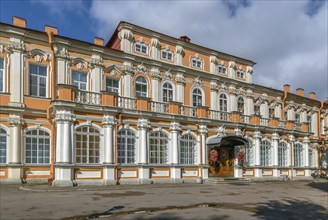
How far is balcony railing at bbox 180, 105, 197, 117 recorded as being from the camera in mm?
23697

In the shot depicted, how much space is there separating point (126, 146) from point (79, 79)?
5247 millimetres

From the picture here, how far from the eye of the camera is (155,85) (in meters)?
24.8

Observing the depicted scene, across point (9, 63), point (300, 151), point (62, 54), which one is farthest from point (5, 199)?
point (300, 151)

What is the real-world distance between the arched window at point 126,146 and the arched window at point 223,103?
10398mm

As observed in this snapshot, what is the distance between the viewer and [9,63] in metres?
19.5

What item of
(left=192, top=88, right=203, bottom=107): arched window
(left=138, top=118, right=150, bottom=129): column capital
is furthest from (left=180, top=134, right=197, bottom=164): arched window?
(left=192, top=88, right=203, bottom=107): arched window

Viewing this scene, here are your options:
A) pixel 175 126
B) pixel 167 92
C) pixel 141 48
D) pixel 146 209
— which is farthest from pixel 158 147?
pixel 146 209

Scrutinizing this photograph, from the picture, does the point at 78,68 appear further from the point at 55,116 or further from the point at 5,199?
the point at 5,199

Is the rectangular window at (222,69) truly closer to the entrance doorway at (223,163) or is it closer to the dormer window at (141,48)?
the entrance doorway at (223,163)

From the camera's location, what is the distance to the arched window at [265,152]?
1114 inches

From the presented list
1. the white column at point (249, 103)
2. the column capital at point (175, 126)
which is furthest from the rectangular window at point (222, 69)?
the column capital at point (175, 126)

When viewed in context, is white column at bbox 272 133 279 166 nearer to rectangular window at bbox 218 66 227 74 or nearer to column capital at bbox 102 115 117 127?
rectangular window at bbox 218 66 227 74

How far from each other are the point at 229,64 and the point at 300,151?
10332 mm

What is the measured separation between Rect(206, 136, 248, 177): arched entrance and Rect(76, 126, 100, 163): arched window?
8137mm
